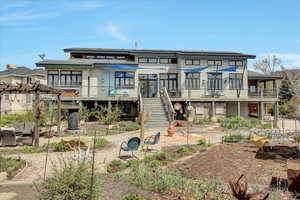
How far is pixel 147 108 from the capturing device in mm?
18016

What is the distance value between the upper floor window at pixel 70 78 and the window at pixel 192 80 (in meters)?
10.6

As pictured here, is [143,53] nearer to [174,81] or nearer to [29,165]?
[174,81]

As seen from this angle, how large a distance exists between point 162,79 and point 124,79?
13.6ft

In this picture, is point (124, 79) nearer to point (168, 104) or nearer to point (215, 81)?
point (168, 104)

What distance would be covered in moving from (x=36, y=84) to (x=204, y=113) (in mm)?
16095

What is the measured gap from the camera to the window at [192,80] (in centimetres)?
2281

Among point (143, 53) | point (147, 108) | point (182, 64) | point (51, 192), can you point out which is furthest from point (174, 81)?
point (51, 192)

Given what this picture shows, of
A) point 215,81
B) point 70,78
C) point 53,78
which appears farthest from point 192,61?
point 53,78

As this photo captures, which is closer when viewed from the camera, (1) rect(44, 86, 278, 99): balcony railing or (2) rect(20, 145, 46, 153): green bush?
(2) rect(20, 145, 46, 153): green bush

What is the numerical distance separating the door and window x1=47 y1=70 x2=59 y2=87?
809 centimetres

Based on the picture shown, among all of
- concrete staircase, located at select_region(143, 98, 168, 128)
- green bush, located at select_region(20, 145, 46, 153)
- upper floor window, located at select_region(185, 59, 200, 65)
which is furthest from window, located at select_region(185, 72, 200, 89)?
green bush, located at select_region(20, 145, 46, 153)

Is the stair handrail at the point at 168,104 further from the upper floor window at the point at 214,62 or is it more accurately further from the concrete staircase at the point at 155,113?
the upper floor window at the point at 214,62

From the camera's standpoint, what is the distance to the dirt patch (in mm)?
5297

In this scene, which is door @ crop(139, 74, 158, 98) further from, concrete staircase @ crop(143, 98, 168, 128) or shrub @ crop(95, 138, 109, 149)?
shrub @ crop(95, 138, 109, 149)
